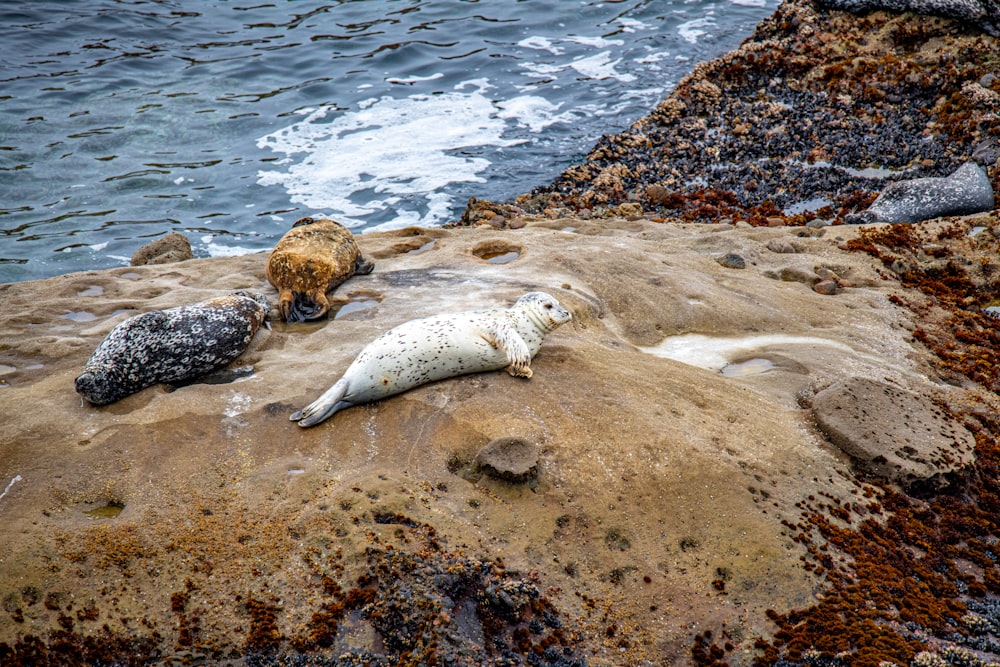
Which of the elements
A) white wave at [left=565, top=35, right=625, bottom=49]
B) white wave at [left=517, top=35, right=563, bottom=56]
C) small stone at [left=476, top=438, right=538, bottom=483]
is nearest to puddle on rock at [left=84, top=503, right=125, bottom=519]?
small stone at [left=476, top=438, right=538, bottom=483]

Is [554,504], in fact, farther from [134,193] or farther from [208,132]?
[208,132]

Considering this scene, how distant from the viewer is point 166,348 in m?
5.02

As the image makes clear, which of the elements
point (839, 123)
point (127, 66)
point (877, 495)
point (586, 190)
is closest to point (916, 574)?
point (877, 495)

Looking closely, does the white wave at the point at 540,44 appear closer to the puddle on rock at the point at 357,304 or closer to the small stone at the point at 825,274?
the small stone at the point at 825,274

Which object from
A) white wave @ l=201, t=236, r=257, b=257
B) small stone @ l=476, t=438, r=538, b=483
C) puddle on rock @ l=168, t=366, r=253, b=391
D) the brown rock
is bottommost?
white wave @ l=201, t=236, r=257, b=257

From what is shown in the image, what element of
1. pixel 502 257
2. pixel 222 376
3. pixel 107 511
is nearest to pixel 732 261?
pixel 502 257

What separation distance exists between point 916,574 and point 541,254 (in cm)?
423

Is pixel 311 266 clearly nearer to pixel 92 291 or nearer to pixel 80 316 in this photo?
pixel 80 316

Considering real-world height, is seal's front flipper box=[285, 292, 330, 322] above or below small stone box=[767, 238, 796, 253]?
above

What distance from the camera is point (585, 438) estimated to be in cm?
436

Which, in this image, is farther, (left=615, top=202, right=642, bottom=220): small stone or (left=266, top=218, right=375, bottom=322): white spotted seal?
(left=615, top=202, right=642, bottom=220): small stone

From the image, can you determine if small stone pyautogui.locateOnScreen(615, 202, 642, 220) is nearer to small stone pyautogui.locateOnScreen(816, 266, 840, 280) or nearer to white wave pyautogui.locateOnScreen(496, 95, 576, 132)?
small stone pyautogui.locateOnScreen(816, 266, 840, 280)

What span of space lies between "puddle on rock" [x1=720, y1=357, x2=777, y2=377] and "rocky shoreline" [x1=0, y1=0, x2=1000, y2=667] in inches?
0.9

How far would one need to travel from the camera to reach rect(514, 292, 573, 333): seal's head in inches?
208
